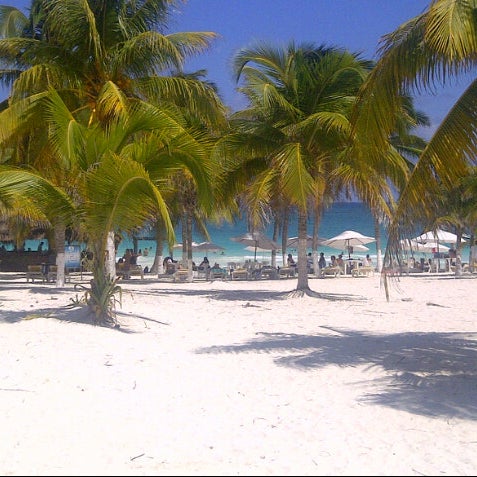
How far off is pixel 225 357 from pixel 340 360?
4.32 feet

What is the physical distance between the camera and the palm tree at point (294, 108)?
13.8 meters

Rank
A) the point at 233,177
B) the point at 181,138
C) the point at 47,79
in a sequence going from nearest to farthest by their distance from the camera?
1. the point at 181,138
2. the point at 47,79
3. the point at 233,177

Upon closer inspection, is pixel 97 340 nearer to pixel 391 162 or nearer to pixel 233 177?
pixel 391 162

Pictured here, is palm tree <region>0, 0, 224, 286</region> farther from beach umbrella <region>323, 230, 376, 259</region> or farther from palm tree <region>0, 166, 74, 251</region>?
beach umbrella <region>323, 230, 376, 259</region>

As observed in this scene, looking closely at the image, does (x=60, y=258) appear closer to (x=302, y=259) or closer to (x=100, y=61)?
(x=100, y=61)

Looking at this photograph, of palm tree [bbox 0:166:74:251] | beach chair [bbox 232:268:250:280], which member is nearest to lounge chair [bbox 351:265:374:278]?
beach chair [bbox 232:268:250:280]

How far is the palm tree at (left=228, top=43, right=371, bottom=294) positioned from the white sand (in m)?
4.99

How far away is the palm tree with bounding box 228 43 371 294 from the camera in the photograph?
13820 millimetres

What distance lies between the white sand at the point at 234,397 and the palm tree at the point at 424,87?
153 cm

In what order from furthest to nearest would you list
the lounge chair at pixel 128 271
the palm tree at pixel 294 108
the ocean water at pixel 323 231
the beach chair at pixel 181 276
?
the ocean water at pixel 323 231 → the lounge chair at pixel 128 271 → the beach chair at pixel 181 276 → the palm tree at pixel 294 108

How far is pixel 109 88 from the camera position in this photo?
37.4 ft

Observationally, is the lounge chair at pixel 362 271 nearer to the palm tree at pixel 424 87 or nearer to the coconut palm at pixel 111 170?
the coconut palm at pixel 111 170

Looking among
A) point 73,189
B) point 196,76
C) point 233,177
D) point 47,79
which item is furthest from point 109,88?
point 196,76

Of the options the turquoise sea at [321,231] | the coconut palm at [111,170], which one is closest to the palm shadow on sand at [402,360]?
the coconut palm at [111,170]
